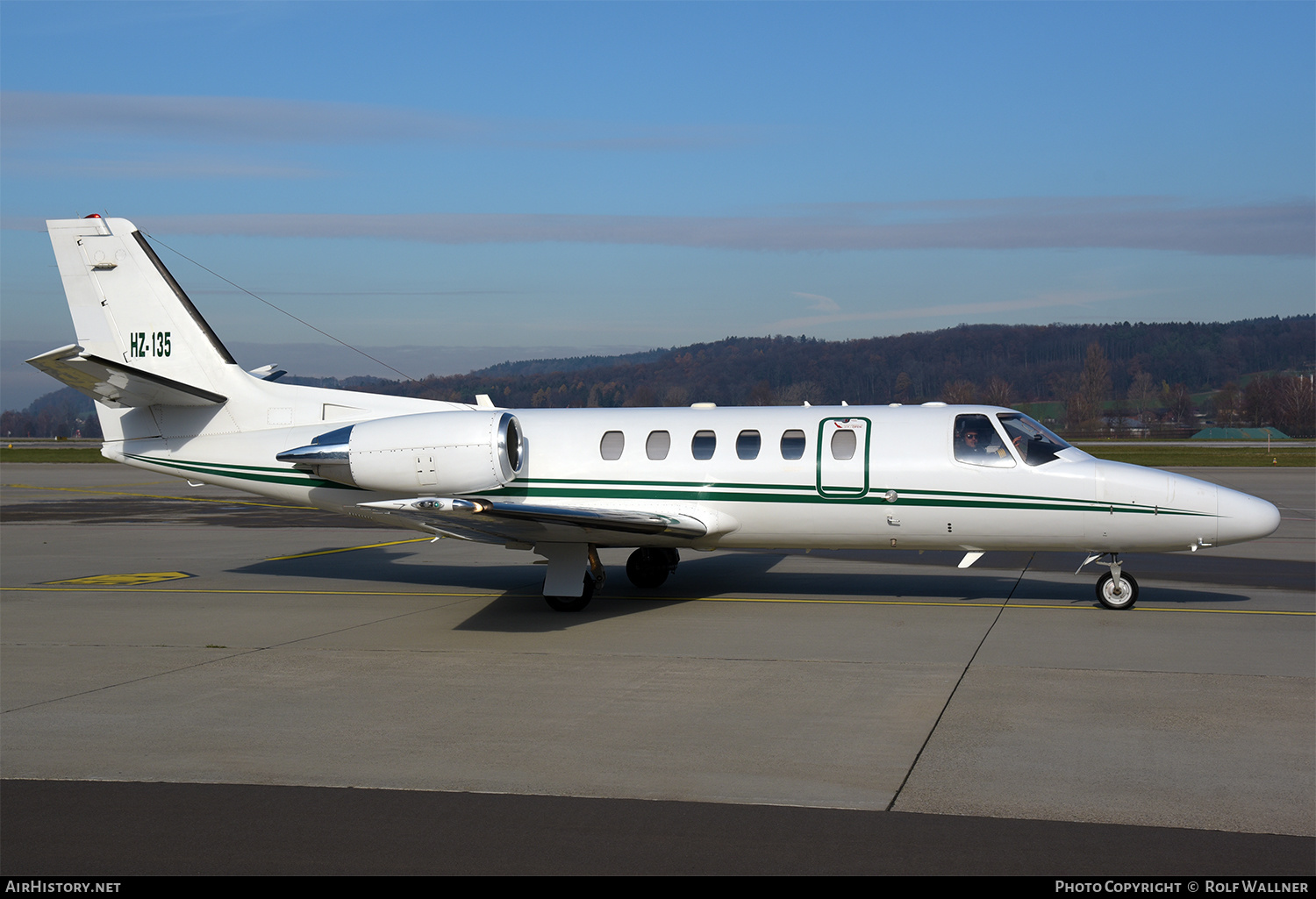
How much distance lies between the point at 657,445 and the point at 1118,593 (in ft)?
21.5

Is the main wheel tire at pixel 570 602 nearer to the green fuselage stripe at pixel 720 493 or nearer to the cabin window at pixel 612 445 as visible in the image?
the green fuselage stripe at pixel 720 493

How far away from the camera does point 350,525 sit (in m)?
27.8

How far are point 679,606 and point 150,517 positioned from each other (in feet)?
66.8

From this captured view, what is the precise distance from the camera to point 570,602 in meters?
14.4

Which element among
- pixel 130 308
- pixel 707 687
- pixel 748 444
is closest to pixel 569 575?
pixel 748 444

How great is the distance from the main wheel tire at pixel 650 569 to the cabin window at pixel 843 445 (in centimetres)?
375

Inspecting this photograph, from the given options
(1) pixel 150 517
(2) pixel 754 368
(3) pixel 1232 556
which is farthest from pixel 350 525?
(2) pixel 754 368

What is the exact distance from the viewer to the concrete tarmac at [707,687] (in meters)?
7.32

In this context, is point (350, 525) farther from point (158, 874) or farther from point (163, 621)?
point (158, 874)

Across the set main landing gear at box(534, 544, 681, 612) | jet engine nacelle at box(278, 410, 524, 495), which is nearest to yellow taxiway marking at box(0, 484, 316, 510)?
jet engine nacelle at box(278, 410, 524, 495)

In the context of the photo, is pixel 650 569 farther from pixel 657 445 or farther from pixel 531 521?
pixel 531 521

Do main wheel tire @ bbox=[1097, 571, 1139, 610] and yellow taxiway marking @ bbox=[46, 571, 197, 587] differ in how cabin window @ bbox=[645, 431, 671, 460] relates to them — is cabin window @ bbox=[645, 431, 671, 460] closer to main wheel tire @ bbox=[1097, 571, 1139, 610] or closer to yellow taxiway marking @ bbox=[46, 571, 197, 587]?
main wheel tire @ bbox=[1097, 571, 1139, 610]

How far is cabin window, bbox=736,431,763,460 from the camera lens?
14586 millimetres
